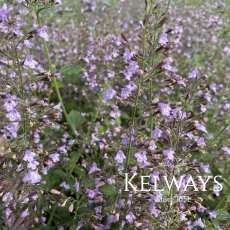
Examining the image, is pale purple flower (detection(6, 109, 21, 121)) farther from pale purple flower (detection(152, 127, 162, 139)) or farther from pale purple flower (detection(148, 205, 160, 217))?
pale purple flower (detection(148, 205, 160, 217))

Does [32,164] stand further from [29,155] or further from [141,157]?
[141,157]

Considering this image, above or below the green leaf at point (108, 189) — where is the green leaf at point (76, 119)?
above

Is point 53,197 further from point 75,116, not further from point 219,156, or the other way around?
point 219,156

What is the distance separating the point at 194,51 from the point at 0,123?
4.36 metres

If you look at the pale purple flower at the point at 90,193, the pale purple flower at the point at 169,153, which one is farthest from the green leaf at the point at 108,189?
the pale purple flower at the point at 169,153

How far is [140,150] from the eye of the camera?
2.79m

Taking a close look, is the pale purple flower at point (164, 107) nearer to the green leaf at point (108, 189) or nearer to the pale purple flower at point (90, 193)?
the green leaf at point (108, 189)

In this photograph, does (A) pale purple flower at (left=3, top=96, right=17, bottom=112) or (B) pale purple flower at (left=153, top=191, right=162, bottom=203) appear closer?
(B) pale purple flower at (left=153, top=191, right=162, bottom=203)

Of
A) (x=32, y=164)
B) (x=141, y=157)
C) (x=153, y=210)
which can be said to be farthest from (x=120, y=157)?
(x=32, y=164)

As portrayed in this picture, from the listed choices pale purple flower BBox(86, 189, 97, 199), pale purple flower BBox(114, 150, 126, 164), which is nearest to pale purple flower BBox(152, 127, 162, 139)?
pale purple flower BBox(114, 150, 126, 164)

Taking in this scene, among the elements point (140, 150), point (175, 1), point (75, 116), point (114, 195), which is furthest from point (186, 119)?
point (175, 1)

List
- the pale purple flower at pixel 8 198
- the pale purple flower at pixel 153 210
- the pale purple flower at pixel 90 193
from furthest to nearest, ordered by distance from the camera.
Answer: the pale purple flower at pixel 90 193, the pale purple flower at pixel 153 210, the pale purple flower at pixel 8 198

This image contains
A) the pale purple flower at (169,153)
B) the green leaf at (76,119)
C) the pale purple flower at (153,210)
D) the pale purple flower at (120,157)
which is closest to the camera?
the pale purple flower at (169,153)

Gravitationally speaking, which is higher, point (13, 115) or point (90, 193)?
point (13, 115)
